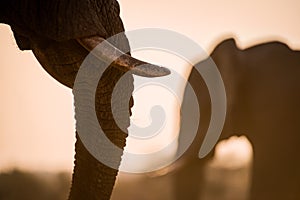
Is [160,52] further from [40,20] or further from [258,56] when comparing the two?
[40,20]

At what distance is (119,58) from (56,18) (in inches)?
3.6

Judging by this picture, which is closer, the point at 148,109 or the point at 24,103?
the point at 148,109

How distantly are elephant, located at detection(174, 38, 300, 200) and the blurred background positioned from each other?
0.08 ft

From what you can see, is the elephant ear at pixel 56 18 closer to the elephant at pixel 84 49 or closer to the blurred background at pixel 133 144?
the elephant at pixel 84 49

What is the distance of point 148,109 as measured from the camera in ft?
4.65

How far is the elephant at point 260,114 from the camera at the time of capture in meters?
1.55

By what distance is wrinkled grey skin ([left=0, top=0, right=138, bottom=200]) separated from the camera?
31.0 inches

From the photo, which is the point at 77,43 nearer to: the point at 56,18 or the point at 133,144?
the point at 56,18

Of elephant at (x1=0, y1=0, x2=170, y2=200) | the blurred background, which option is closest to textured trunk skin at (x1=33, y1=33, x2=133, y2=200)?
elephant at (x1=0, y1=0, x2=170, y2=200)

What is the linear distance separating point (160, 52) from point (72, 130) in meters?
0.29

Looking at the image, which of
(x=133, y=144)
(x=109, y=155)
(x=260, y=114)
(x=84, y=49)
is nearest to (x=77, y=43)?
(x=84, y=49)

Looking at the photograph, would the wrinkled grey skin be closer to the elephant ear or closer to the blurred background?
the elephant ear

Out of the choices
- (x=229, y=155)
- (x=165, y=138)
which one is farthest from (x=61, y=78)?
(x=229, y=155)

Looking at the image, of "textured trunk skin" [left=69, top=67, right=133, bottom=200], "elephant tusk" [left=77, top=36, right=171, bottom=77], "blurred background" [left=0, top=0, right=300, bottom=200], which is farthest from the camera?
"blurred background" [left=0, top=0, right=300, bottom=200]
